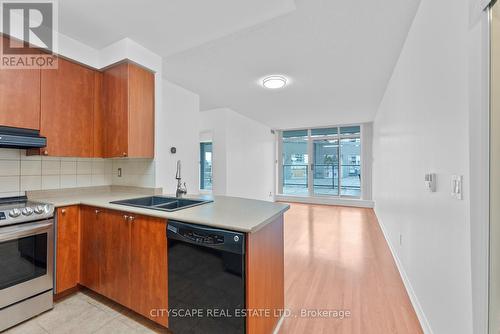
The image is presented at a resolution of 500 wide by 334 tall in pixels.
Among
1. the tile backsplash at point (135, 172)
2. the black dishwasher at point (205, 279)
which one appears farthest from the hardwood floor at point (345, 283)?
the tile backsplash at point (135, 172)

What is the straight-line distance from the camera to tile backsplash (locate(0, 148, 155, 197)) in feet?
6.78

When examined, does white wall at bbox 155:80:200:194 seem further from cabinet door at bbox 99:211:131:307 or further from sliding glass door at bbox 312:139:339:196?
sliding glass door at bbox 312:139:339:196

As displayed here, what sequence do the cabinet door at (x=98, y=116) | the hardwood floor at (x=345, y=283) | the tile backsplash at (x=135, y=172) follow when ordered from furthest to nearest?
the tile backsplash at (x=135, y=172), the cabinet door at (x=98, y=116), the hardwood floor at (x=345, y=283)

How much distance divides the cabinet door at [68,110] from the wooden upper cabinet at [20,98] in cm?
5

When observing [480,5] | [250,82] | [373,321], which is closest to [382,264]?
[373,321]

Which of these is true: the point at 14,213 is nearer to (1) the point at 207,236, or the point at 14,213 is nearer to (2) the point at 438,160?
(1) the point at 207,236

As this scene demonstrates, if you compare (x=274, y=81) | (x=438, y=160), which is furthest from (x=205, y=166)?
(x=438, y=160)

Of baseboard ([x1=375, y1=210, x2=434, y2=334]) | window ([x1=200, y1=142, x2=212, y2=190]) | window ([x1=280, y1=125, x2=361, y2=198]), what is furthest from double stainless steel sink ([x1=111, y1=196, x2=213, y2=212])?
window ([x1=280, y1=125, x2=361, y2=198])

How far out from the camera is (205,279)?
1.36m

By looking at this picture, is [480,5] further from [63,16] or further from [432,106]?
[63,16]

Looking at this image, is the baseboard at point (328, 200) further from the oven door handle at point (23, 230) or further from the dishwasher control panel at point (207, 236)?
the oven door handle at point (23, 230)

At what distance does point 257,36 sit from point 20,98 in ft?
7.34

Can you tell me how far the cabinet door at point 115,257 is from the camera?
175cm

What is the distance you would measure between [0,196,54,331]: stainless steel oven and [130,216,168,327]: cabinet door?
0.78m
